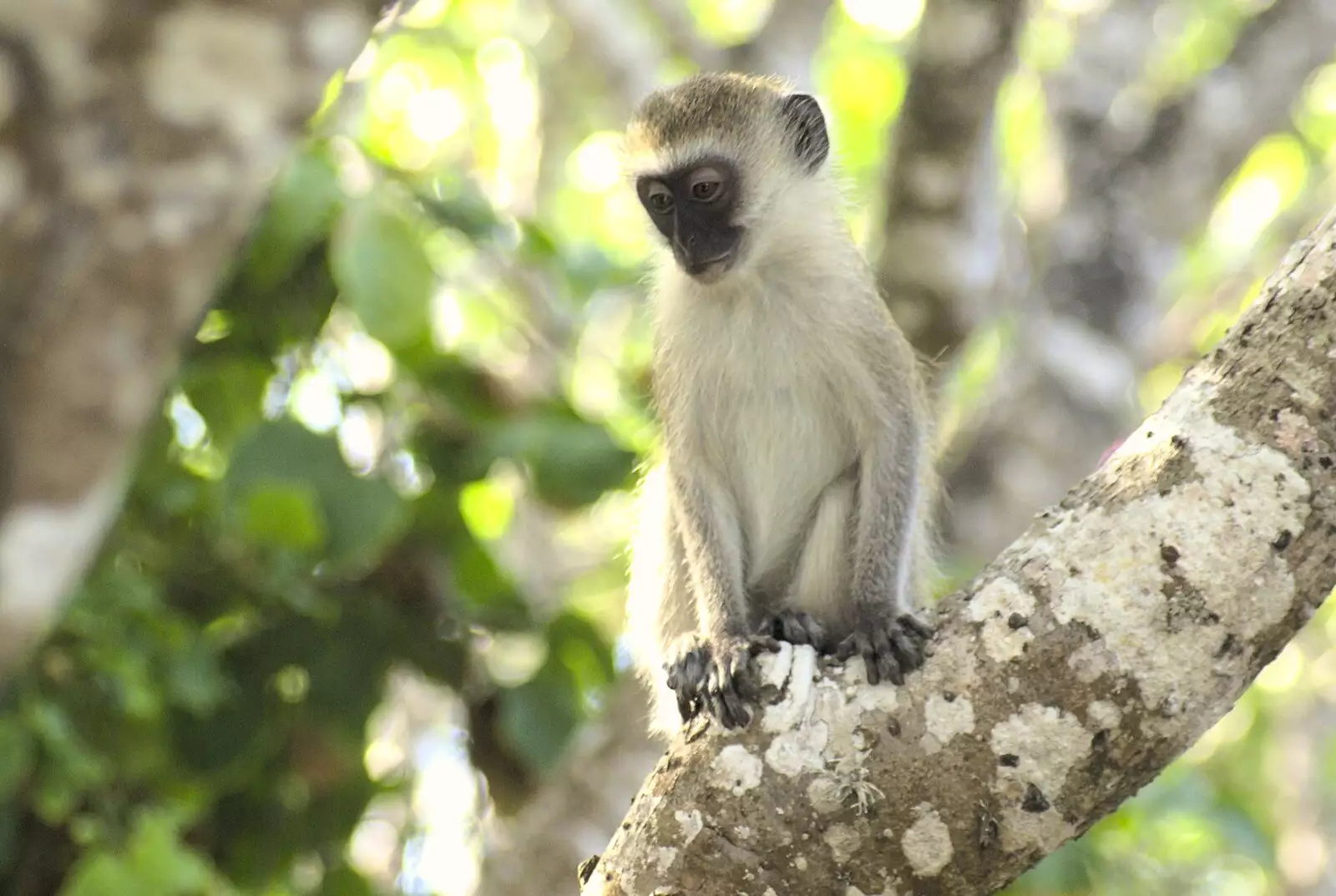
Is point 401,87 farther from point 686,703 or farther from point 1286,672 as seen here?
point 686,703

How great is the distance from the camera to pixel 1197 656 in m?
2.80

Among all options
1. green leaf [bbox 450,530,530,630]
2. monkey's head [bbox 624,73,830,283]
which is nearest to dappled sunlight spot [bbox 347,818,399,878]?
green leaf [bbox 450,530,530,630]

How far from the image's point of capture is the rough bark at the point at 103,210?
297 cm

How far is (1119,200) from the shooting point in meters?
8.16

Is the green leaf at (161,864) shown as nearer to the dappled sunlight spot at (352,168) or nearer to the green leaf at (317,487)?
the green leaf at (317,487)

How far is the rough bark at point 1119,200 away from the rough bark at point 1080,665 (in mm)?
4811

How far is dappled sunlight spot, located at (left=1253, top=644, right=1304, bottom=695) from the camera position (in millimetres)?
11562

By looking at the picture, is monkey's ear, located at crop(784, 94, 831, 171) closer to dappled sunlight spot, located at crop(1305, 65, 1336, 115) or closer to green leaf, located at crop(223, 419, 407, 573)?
green leaf, located at crop(223, 419, 407, 573)

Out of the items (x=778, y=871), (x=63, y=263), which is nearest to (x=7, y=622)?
(x=63, y=263)

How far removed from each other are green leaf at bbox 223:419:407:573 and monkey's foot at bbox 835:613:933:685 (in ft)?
6.07

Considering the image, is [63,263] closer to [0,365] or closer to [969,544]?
[0,365]

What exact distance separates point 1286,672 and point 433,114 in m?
8.35

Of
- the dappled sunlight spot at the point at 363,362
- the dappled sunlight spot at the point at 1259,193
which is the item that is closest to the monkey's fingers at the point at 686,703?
the dappled sunlight spot at the point at 363,362

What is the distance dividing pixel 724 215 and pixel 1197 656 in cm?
282
